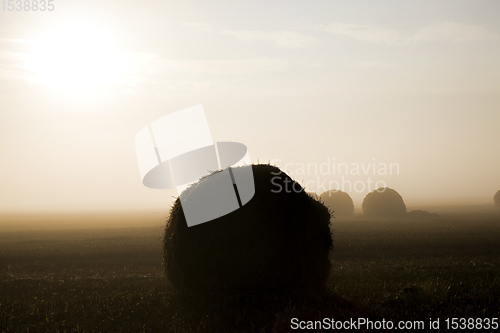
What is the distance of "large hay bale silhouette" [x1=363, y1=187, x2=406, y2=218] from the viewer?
43.7 metres

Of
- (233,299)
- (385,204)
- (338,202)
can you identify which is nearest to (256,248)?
(233,299)

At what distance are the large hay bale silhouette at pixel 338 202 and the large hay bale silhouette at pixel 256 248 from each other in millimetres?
40692

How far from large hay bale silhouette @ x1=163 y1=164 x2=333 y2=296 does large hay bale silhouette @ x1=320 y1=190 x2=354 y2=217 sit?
40692mm

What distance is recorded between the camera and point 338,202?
164 ft

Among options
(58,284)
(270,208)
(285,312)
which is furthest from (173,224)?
(58,284)

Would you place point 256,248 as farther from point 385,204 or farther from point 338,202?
point 338,202

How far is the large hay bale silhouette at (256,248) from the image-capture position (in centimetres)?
884

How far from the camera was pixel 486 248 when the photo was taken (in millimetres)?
17719

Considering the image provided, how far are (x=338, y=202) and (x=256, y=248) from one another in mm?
42991

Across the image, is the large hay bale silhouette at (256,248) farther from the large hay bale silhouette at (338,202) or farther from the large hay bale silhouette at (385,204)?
the large hay bale silhouette at (338,202)

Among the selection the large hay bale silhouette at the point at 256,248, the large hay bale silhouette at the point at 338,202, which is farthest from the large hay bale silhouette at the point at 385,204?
the large hay bale silhouette at the point at 256,248

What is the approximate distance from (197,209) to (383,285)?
585 centimetres

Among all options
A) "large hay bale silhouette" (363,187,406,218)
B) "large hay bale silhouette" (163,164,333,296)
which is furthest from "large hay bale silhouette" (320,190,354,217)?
"large hay bale silhouette" (163,164,333,296)

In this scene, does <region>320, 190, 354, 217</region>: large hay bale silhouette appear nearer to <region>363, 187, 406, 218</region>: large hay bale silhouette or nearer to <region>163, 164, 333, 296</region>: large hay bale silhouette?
<region>363, 187, 406, 218</region>: large hay bale silhouette
